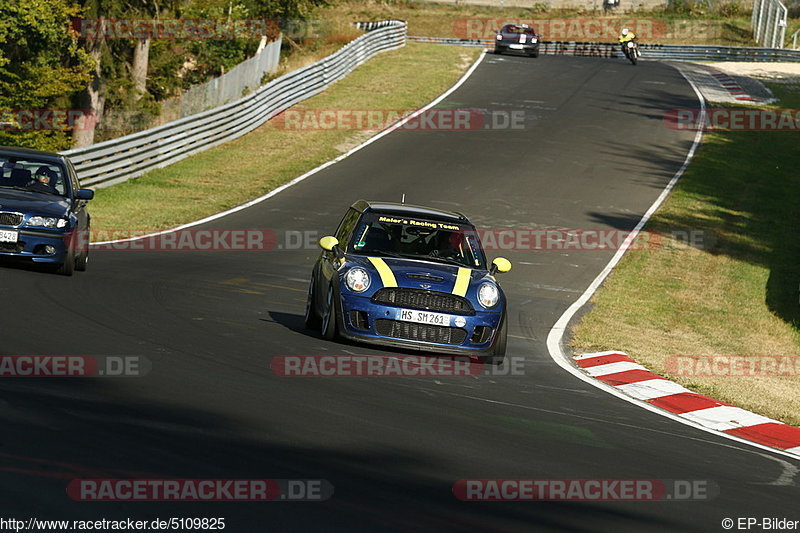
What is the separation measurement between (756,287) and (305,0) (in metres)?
46.2

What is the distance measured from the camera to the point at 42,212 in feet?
49.8

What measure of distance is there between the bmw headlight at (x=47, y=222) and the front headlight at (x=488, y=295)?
624 cm

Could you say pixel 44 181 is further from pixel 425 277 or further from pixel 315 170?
pixel 315 170

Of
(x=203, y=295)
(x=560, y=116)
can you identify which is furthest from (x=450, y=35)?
(x=203, y=295)

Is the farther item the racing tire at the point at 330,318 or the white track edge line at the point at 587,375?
the racing tire at the point at 330,318

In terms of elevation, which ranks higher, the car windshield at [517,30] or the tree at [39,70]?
the car windshield at [517,30]

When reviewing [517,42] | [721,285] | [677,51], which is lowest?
[721,285]

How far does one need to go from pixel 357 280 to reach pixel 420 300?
2.20 ft

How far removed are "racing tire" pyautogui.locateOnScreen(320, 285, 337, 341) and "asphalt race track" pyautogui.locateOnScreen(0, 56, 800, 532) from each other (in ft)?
0.41

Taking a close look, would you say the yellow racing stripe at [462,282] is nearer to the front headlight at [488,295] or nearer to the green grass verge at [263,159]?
the front headlight at [488,295]

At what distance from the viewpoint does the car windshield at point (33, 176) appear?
52.3 ft

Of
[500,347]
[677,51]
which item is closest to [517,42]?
[677,51]

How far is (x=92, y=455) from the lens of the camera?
263 inches

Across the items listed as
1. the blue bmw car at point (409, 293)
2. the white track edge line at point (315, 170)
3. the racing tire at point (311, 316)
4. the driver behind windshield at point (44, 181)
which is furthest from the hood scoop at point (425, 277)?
the white track edge line at point (315, 170)
